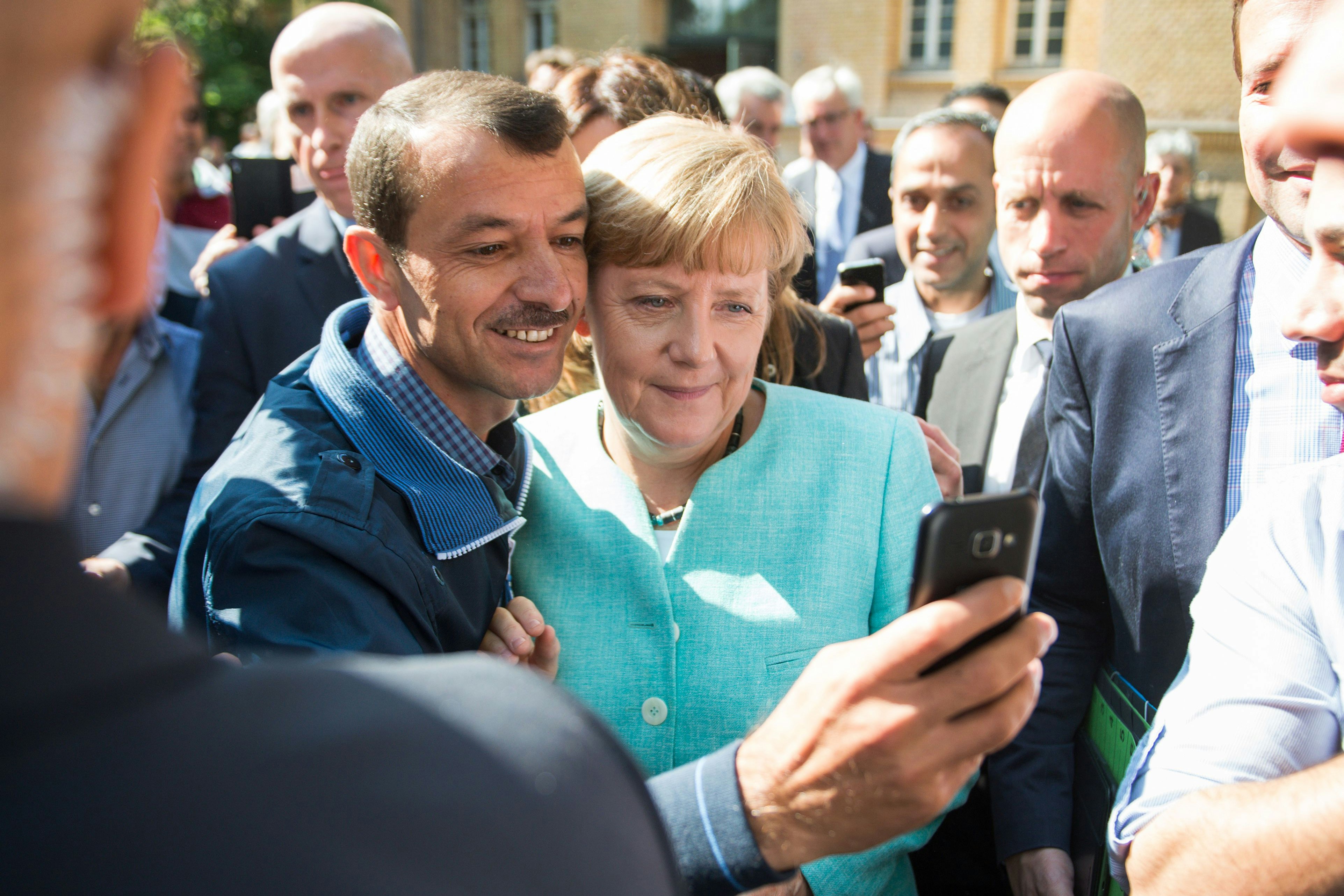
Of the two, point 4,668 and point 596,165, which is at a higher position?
point 596,165

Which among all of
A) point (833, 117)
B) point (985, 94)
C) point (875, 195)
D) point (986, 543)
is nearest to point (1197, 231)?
point (985, 94)

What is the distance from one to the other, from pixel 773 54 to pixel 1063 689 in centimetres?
1849

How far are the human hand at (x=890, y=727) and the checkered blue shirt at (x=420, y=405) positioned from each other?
35.9 inches

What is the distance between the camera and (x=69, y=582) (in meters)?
0.54

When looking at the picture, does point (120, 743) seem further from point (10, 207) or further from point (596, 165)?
point (596, 165)

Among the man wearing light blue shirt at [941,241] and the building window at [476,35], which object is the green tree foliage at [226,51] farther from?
the man wearing light blue shirt at [941,241]

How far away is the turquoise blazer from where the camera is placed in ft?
6.21

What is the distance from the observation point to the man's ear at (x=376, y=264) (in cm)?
196

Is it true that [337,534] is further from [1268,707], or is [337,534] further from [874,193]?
[874,193]

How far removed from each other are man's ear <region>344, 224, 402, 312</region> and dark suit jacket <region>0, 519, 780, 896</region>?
1422 millimetres

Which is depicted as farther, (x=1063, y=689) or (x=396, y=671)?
(x=1063, y=689)

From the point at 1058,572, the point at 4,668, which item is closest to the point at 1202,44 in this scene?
the point at 1058,572

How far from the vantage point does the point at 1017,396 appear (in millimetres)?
3047

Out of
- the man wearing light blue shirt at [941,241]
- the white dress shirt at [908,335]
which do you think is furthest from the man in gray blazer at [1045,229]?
the man wearing light blue shirt at [941,241]
